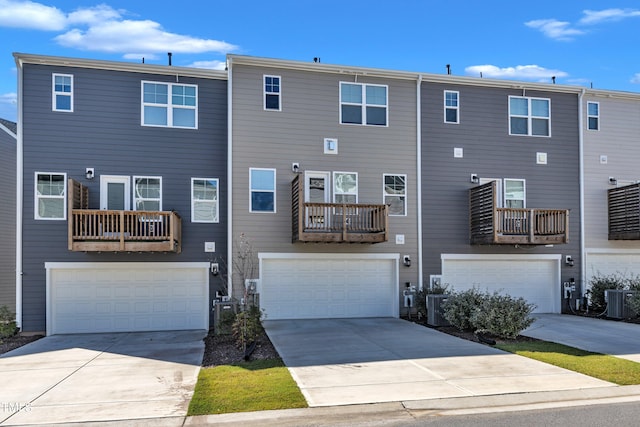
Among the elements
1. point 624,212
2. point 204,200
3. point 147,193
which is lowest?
point 624,212

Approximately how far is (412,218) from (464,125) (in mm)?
3530

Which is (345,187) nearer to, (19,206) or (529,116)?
(529,116)

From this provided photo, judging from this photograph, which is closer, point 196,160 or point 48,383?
point 48,383

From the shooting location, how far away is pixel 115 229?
12.7m

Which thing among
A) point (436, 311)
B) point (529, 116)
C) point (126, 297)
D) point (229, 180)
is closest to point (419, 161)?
point (529, 116)

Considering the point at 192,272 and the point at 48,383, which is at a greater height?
the point at 192,272

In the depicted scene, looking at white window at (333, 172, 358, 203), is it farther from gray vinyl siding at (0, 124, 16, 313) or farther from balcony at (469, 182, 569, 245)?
gray vinyl siding at (0, 124, 16, 313)

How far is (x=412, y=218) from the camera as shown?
15320 mm

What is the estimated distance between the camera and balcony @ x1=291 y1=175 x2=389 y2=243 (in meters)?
13.5

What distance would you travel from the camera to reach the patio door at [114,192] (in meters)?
13.6

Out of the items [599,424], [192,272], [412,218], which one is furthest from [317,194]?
[599,424]

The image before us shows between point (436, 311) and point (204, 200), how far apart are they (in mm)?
7128

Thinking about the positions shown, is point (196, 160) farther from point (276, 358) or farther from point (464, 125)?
point (464, 125)

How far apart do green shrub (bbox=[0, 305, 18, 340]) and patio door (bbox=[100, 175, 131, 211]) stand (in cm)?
342
